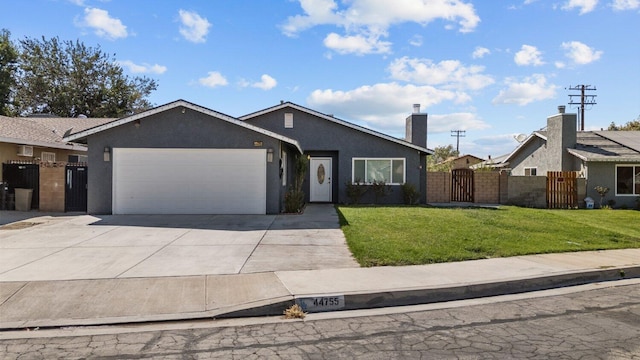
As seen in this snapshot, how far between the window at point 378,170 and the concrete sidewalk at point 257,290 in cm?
1239

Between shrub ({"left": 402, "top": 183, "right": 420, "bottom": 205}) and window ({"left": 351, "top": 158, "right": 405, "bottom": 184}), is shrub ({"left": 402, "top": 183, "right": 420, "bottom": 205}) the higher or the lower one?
the lower one

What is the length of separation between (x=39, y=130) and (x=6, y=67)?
62.6 ft

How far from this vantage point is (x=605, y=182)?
69.3ft

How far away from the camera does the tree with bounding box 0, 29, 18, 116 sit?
34.1 meters

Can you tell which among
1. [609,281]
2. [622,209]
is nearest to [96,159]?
[609,281]

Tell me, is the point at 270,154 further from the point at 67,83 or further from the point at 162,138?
the point at 67,83

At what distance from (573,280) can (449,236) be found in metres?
3.28

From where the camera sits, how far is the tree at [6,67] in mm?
34062

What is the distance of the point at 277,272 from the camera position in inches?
281

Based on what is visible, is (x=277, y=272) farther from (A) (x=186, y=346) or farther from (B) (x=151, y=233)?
(B) (x=151, y=233)

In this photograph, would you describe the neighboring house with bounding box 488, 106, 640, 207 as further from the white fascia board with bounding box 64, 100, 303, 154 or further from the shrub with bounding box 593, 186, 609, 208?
the white fascia board with bounding box 64, 100, 303, 154

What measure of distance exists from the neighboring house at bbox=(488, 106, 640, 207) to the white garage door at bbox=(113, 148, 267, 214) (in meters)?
15.9

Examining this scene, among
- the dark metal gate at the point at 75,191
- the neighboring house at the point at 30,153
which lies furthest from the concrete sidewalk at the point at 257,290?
the neighboring house at the point at 30,153

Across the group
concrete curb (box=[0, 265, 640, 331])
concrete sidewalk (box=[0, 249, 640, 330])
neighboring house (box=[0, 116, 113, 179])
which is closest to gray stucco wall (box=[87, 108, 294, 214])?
neighboring house (box=[0, 116, 113, 179])
